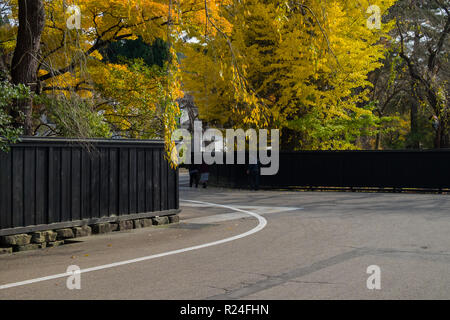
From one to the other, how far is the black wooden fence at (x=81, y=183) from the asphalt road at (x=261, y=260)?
1.95ft

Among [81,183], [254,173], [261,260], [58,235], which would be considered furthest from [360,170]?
[261,260]

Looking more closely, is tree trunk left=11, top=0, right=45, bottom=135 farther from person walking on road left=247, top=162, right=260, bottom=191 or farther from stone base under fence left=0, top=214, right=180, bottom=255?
person walking on road left=247, top=162, right=260, bottom=191

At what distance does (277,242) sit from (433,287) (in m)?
4.41

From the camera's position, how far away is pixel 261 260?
9.21 meters

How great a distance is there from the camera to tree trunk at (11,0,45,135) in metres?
12.4

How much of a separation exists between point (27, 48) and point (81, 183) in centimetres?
314

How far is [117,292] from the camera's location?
23.1 feet

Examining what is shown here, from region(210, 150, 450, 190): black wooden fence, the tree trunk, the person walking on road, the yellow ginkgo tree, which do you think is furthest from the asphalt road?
the person walking on road

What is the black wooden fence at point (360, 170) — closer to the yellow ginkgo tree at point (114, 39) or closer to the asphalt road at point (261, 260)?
the asphalt road at point (261, 260)

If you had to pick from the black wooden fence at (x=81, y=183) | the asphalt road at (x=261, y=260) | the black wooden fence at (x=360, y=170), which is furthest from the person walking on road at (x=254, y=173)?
the black wooden fence at (x=81, y=183)

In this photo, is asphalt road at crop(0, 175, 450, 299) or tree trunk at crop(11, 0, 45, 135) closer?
asphalt road at crop(0, 175, 450, 299)

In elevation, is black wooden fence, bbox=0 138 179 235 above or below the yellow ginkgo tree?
below

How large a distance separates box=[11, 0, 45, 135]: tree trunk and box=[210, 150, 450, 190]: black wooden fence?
16916mm
